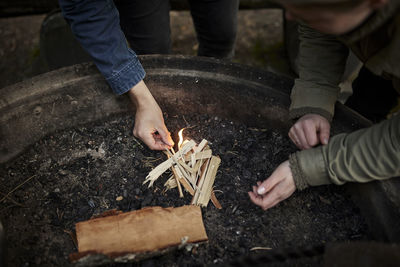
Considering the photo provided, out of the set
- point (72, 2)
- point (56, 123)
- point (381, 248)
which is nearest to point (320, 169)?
point (381, 248)

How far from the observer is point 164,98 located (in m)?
2.12

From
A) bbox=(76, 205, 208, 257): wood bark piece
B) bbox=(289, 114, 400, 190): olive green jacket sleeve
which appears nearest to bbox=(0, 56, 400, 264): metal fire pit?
bbox=(289, 114, 400, 190): olive green jacket sleeve

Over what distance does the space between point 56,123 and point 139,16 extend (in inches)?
35.6

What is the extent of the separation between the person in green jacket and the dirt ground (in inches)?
88.9

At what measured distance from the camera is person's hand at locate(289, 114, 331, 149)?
1.65m

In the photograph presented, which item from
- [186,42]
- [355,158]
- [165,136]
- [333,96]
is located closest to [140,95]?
[165,136]

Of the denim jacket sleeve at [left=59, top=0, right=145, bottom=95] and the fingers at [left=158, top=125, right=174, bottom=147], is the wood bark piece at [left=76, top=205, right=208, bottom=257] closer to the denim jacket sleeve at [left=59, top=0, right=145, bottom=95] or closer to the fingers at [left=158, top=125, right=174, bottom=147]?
the fingers at [left=158, top=125, right=174, bottom=147]

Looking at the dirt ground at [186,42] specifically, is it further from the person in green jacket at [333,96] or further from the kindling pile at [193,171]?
the kindling pile at [193,171]

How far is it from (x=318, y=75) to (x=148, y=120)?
1.03 meters

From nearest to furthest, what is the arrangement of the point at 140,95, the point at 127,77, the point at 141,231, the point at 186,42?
the point at 141,231, the point at 127,77, the point at 140,95, the point at 186,42

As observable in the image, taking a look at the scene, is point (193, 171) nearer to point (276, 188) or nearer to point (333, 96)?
point (276, 188)

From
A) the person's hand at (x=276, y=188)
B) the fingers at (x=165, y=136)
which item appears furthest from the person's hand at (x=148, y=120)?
the person's hand at (x=276, y=188)

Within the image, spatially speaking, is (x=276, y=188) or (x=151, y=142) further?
(x=151, y=142)

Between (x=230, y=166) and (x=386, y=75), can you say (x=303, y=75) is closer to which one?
(x=386, y=75)
